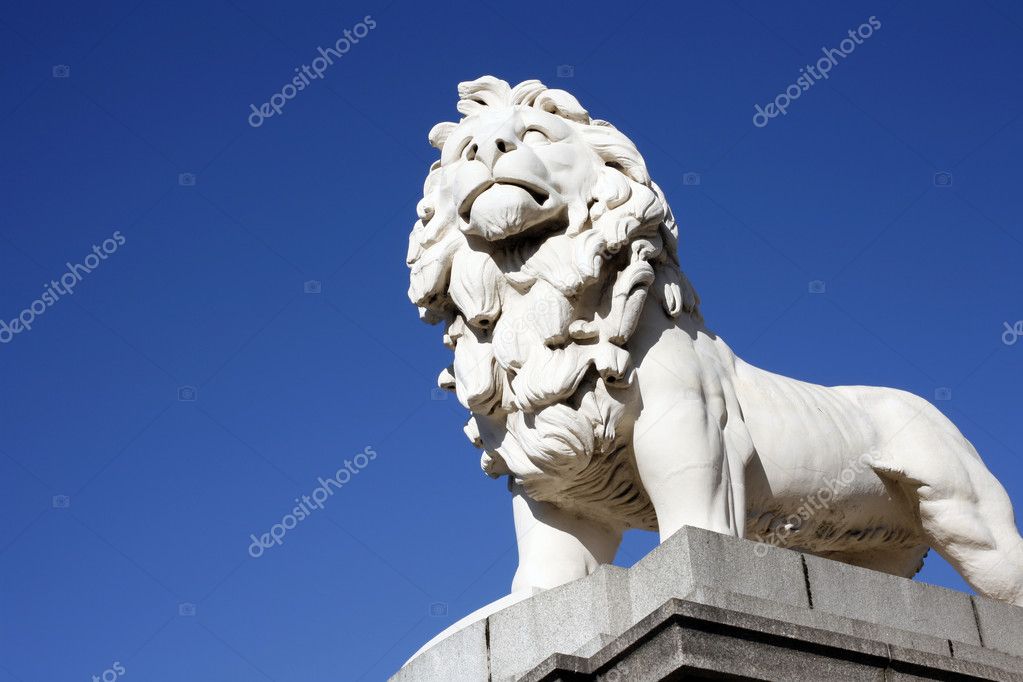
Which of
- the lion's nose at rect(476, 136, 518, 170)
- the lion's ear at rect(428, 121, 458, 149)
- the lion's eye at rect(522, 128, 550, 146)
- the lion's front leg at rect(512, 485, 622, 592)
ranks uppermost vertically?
the lion's ear at rect(428, 121, 458, 149)

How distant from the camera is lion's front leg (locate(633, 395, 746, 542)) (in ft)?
20.6

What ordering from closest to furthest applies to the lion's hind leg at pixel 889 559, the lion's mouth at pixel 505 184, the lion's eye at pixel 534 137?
the lion's mouth at pixel 505 184
the lion's eye at pixel 534 137
the lion's hind leg at pixel 889 559

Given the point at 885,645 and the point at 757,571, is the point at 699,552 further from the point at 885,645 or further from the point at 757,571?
the point at 885,645

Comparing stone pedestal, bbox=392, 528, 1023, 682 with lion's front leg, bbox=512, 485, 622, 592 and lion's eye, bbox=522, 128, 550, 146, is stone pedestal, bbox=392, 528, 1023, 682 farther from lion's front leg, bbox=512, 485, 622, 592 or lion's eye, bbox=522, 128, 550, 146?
lion's eye, bbox=522, 128, 550, 146

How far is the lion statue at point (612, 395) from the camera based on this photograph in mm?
6402

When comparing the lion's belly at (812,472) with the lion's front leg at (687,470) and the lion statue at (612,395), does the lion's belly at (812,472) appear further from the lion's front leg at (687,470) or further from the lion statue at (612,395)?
the lion's front leg at (687,470)

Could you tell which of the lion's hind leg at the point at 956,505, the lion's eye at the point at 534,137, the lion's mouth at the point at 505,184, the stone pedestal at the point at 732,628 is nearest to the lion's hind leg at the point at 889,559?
the lion's hind leg at the point at 956,505

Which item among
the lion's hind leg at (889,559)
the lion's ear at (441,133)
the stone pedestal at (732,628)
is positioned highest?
the lion's ear at (441,133)

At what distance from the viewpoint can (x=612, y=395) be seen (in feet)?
21.0

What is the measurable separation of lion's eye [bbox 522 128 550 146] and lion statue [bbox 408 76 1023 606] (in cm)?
1

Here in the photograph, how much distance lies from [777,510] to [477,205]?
2.04 m

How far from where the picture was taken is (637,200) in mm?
6734

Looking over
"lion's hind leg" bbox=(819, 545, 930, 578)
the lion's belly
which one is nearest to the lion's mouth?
the lion's belly

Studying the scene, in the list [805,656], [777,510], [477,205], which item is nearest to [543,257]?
[477,205]
